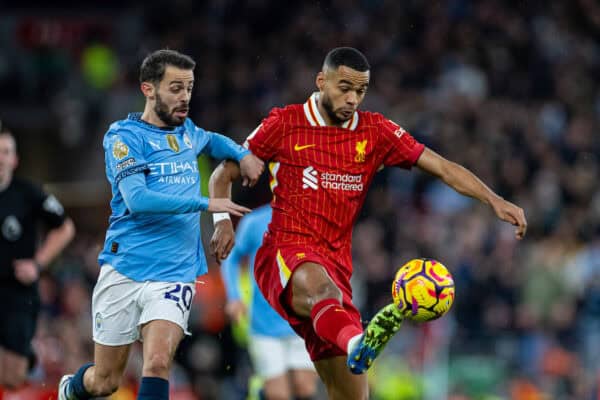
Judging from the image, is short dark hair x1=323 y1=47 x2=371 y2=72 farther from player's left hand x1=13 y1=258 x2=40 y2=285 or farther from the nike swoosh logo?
player's left hand x1=13 y1=258 x2=40 y2=285

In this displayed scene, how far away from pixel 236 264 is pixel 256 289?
32 centimetres

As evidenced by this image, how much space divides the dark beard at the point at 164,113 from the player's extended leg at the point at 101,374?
1.40 metres

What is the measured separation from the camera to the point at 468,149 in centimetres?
1538

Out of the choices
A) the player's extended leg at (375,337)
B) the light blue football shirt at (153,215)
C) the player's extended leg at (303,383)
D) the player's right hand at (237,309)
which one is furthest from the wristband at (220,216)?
the player's extended leg at (303,383)

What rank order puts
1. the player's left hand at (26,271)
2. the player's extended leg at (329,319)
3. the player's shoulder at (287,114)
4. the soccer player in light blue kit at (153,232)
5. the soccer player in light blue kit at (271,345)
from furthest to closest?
the soccer player in light blue kit at (271,345) → the player's left hand at (26,271) → the player's shoulder at (287,114) → the soccer player in light blue kit at (153,232) → the player's extended leg at (329,319)

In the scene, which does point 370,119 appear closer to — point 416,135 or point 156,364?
point 156,364

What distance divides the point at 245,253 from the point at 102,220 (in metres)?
9.37

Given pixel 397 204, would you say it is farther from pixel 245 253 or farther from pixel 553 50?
pixel 245 253

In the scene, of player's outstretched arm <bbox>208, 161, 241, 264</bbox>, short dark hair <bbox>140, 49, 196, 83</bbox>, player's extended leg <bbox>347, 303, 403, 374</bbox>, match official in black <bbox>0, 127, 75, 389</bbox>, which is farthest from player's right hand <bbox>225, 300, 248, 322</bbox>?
player's extended leg <bbox>347, 303, 403, 374</bbox>

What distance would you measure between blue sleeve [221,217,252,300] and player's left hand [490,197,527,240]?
3109mm

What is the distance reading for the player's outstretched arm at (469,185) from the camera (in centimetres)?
738

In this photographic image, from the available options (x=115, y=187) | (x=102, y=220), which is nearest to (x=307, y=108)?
(x=115, y=187)

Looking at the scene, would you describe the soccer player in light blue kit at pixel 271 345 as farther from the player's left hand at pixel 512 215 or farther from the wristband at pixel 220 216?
the player's left hand at pixel 512 215

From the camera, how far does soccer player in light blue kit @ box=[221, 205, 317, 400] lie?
9.95 m
